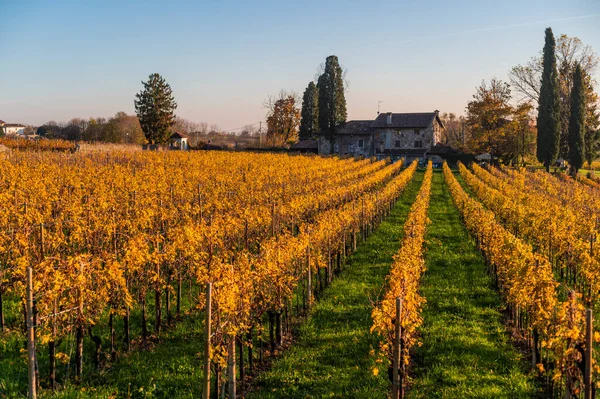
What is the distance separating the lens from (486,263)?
15.0m

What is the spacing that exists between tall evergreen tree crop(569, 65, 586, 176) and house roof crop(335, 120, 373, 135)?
28398mm

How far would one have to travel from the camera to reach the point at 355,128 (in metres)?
68.4

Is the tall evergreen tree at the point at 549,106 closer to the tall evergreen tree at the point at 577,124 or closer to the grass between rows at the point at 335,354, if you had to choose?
the tall evergreen tree at the point at 577,124

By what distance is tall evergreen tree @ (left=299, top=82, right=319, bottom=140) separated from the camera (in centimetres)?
7181

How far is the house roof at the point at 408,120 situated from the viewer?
65.2 m

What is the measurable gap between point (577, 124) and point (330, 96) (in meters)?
30.1

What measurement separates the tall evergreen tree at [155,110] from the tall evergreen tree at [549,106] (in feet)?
148

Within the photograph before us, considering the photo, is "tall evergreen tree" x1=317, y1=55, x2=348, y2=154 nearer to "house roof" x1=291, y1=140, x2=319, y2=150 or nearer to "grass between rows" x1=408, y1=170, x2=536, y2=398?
"house roof" x1=291, y1=140, x2=319, y2=150

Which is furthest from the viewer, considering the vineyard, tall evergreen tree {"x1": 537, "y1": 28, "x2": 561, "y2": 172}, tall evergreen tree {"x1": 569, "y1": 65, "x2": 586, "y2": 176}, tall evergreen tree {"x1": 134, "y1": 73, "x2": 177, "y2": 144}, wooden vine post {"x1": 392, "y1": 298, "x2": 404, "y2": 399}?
tall evergreen tree {"x1": 134, "y1": 73, "x2": 177, "y2": 144}

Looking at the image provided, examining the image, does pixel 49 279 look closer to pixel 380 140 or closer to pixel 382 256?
pixel 382 256

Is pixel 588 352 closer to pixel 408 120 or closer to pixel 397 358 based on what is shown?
pixel 397 358

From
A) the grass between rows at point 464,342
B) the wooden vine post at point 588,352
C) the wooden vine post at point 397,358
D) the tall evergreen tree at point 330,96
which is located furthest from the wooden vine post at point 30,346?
the tall evergreen tree at point 330,96

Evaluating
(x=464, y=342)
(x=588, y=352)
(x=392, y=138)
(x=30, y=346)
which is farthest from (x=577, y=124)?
(x=30, y=346)

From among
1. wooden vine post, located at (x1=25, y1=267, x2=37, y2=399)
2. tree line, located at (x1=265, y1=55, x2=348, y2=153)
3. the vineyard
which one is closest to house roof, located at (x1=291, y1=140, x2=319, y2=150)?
tree line, located at (x1=265, y1=55, x2=348, y2=153)
